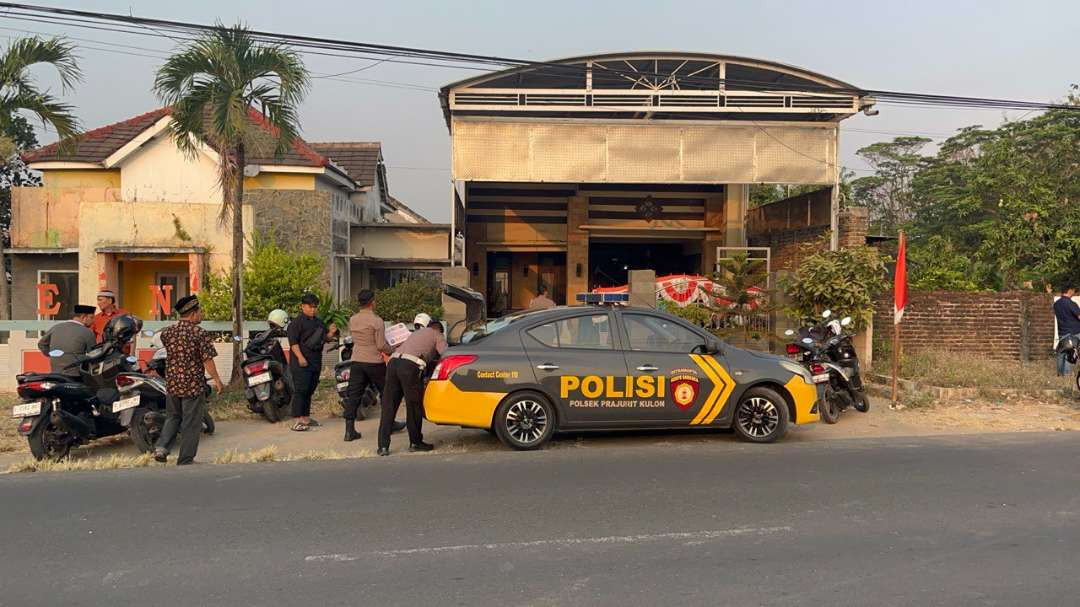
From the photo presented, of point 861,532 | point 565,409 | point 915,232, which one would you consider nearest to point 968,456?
point 861,532

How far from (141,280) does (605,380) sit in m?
14.0

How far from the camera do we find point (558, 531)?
17.9 feet

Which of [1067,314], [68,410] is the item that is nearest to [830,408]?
[1067,314]

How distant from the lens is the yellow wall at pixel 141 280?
18109 millimetres

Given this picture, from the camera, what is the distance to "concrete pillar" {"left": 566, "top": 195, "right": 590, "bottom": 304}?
69.5 ft

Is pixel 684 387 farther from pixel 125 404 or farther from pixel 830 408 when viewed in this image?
pixel 125 404

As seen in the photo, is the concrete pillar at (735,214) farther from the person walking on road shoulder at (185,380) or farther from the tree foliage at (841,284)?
the person walking on road shoulder at (185,380)

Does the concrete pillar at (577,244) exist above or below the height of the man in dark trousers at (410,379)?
above

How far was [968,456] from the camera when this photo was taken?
7.92 metres

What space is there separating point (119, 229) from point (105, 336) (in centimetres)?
871

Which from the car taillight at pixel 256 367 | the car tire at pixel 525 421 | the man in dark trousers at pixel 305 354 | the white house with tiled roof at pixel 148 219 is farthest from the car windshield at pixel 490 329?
the white house with tiled roof at pixel 148 219

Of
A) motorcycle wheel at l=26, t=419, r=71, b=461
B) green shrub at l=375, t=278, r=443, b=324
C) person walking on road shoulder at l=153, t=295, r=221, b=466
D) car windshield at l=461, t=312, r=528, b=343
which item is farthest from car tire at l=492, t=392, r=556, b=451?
green shrub at l=375, t=278, r=443, b=324

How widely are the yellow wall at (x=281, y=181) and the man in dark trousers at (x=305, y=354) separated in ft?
30.1

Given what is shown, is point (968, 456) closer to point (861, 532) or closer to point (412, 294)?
point (861, 532)
